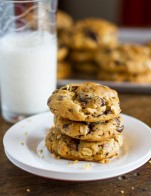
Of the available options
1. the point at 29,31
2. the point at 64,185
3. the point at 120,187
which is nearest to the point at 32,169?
the point at 64,185

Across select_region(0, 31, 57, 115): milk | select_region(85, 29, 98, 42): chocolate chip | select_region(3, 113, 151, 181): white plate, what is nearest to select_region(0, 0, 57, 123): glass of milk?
select_region(0, 31, 57, 115): milk

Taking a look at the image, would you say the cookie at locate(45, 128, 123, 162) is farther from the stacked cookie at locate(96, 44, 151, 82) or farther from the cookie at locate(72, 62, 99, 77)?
the cookie at locate(72, 62, 99, 77)

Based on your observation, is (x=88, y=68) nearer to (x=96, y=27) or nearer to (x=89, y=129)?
(x=96, y=27)

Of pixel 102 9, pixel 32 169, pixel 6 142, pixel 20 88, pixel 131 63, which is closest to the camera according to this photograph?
pixel 32 169

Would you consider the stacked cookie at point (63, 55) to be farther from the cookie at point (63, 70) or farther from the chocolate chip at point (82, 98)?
the chocolate chip at point (82, 98)

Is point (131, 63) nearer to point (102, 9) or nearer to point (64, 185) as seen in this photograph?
point (64, 185)

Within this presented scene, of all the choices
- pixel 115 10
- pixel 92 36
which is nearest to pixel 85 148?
pixel 92 36
